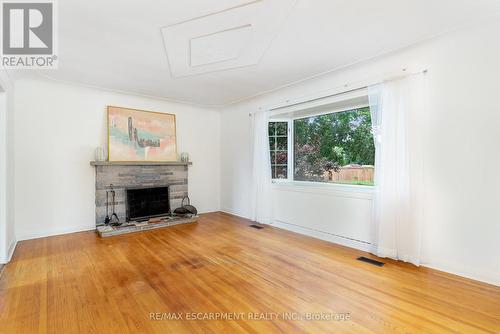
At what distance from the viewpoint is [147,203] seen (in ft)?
15.6

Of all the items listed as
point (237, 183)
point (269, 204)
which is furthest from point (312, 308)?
point (237, 183)

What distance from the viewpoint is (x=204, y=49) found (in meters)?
2.88

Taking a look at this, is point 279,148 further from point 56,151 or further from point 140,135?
point 56,151

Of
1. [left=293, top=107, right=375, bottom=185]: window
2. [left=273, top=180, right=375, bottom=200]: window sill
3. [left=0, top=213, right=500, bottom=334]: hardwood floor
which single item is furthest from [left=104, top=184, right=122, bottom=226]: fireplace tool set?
[left=293, top=107, right=375, bottom=185]: window

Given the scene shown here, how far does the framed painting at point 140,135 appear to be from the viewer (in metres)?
4.43

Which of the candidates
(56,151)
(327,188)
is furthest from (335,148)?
(56,151)

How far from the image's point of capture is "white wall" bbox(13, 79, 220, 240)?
3676mm

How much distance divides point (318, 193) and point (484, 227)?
190 centimetres

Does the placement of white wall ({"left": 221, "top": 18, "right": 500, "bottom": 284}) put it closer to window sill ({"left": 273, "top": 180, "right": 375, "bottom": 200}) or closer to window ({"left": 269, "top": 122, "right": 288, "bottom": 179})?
window sill ({"left": 273, "top": 180, "right": 375, "bottom": 200})

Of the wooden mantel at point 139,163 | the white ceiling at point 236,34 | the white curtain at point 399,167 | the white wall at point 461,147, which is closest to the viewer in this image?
the white ceiling at point 236,34

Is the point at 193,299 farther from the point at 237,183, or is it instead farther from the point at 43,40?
the point at 237,183

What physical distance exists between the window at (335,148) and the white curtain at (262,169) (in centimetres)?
53
